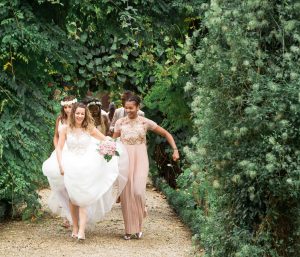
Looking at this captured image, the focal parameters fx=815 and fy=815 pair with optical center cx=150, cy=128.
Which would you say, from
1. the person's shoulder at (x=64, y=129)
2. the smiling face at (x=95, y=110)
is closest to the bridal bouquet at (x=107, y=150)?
the person's shoulder at (x=64, y=129)

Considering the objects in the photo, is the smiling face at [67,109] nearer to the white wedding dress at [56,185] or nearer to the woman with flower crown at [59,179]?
the woman with flower crown at [59,179]

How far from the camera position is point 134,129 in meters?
9.97

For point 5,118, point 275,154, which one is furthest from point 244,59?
point 5,118

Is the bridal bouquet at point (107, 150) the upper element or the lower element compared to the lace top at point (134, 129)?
lower

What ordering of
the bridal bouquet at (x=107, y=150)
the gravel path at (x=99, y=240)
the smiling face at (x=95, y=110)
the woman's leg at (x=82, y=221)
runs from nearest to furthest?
the gravel path at (x=99, y=240)
the woman's leg at (x=82, y=221)
the bridal bouquet at (x=107, y=150)
the smiling face at (x=95, y=110)

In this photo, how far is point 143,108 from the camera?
14836 mm

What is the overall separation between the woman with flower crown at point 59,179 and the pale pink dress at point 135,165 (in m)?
0.67

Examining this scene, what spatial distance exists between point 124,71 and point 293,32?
29.5 feet

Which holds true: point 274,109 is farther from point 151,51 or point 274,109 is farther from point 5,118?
point 151,51

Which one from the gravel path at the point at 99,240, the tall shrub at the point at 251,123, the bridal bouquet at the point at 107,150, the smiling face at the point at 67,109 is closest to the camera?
the tall shrub at the point at 251,123

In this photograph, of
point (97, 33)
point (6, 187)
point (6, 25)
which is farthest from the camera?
point (97, 33)

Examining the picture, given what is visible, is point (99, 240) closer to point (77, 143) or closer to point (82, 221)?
point (82, 221)

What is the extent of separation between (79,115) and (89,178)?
2.45 ft

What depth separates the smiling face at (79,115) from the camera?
9.48 metres
